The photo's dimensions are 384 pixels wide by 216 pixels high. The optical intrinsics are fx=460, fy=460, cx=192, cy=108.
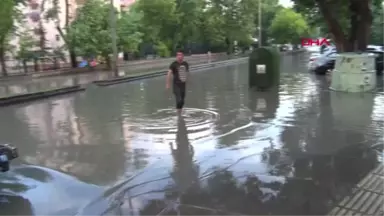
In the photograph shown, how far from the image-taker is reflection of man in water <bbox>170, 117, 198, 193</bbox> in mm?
6122

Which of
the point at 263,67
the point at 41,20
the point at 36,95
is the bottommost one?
the point at 36,95

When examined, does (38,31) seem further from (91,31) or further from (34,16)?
(91,31)

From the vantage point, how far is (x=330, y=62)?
76.9 ft

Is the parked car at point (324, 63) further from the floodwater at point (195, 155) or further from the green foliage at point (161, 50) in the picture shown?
the green foliage at point (161, 50)

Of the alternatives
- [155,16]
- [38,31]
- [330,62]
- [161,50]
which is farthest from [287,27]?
[38,31]

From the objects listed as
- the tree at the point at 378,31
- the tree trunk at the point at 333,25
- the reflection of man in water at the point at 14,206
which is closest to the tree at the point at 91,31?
the tree trunk at the point at 333,25

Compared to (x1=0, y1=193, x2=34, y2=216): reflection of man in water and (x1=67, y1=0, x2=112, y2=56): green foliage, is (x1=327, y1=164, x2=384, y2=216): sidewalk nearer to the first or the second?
(x1=0, y1=193, x2=34, y2=216): reflection of man in water

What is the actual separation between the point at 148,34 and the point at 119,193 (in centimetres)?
3230

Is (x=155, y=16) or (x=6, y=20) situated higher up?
(x=155, y=16)

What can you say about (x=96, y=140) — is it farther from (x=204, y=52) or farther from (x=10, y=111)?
(x=204, y=52)

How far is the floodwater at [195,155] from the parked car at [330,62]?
372 inches

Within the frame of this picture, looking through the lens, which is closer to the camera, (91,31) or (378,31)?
(91,31)

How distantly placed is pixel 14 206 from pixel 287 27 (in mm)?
49989

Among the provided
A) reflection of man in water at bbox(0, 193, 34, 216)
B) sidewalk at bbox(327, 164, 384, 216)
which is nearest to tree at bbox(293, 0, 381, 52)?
sidewalk at bbox(327, 164, 384, 216)
